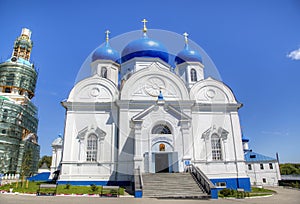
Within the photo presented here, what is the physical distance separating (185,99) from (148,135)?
499 cm

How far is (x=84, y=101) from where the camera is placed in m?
19.3

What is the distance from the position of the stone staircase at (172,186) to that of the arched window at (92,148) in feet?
16.7

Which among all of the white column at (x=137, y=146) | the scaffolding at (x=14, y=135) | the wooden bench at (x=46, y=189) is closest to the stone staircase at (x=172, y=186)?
the white column at (x=137, y=146)

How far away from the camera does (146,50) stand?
22.2 meters

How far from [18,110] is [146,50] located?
84.3ft

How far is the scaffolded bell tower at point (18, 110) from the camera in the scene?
32.8 metres

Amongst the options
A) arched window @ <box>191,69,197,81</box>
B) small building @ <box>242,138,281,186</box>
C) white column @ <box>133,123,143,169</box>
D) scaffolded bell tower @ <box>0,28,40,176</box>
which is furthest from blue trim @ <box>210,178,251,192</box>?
scaffolded bell tower @ <box>0,28,40,176</box>

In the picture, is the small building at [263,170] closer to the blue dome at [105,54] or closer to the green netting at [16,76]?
the blue dome at [105,54]

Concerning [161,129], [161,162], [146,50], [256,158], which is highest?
[146,50]

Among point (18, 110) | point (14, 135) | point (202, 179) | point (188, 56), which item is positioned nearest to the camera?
point (202, 179)

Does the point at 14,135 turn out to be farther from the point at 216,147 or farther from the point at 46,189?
the point at 216,147

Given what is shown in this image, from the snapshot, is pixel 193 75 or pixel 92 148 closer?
pixel 92 148

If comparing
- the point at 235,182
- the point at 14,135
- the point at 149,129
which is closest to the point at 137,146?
the point at 149,129

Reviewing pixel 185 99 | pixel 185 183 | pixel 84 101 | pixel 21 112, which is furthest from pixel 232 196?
pixel 21 112
